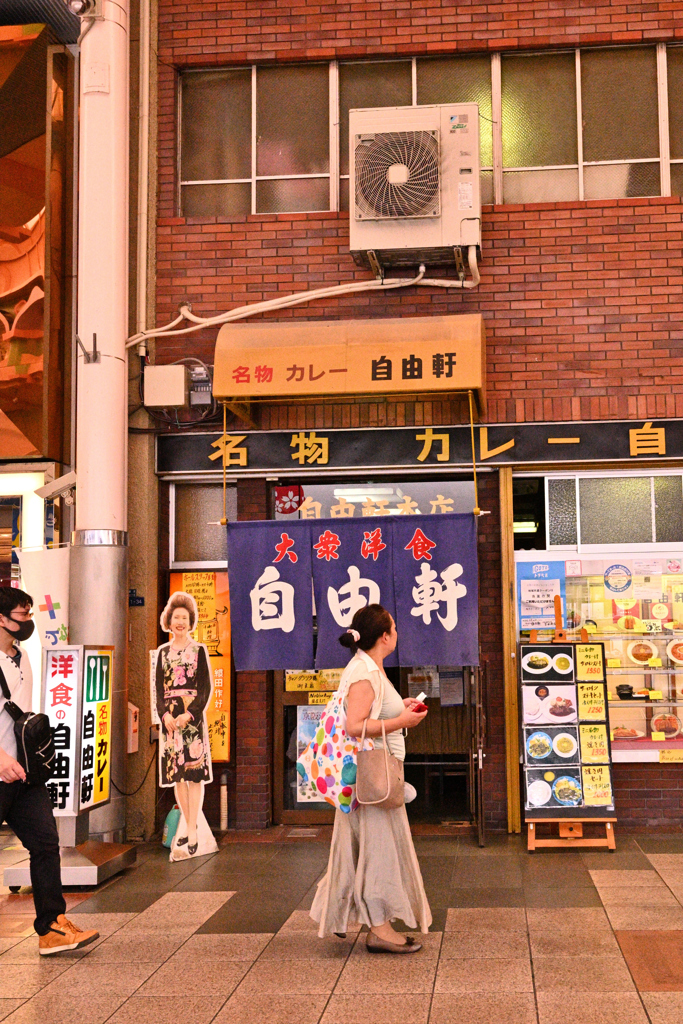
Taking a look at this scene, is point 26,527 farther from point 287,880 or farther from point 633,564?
point 633,564

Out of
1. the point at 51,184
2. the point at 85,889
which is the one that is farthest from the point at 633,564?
the point at 51,184

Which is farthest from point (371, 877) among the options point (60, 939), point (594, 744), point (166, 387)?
point (166, 387)

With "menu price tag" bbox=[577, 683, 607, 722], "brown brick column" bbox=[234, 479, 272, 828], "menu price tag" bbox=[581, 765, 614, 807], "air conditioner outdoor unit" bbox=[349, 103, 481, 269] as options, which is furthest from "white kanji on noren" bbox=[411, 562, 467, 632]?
"air conditioner outdoor unit" bbox=[349, 103, 481, 269]

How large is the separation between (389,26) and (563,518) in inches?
202

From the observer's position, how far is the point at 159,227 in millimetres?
10242

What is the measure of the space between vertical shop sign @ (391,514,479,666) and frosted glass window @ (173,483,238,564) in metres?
1.93

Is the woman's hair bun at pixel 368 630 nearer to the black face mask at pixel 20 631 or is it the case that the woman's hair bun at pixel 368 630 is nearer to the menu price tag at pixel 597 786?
the black face mask at pixel 20 631

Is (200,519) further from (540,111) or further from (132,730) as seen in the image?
(540,111)

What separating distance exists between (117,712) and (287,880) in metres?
2.18

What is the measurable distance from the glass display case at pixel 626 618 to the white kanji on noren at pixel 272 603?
2.19m

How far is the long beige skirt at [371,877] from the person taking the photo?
19.7 ft

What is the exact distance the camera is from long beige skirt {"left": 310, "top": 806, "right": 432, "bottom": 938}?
19.7 feet

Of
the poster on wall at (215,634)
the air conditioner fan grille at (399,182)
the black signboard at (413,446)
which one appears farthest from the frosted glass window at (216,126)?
the poster on wall at (215,634)

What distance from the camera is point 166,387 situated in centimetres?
976
